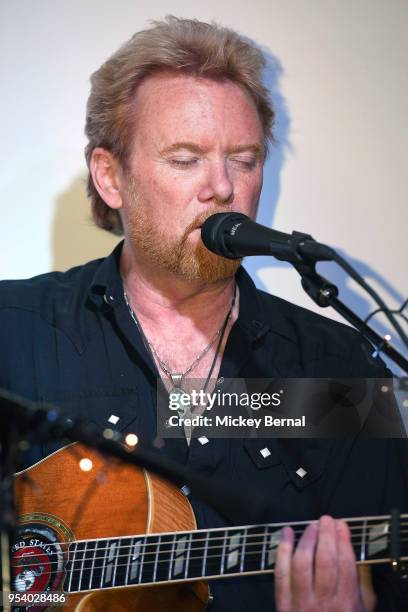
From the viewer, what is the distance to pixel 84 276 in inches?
90.5

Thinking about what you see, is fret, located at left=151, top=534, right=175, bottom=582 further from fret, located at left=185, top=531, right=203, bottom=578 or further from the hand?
the hand

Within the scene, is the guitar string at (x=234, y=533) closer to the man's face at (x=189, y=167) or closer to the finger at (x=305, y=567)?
the finger at (x=305, y=567)

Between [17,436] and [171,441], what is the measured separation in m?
0.91

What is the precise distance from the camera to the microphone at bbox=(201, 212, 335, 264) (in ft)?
4.43

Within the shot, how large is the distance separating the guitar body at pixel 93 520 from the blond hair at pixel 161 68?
86cm

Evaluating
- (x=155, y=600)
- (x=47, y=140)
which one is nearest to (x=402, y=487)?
(x=155, y=600)

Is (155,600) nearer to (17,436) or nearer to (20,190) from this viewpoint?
(17,436)

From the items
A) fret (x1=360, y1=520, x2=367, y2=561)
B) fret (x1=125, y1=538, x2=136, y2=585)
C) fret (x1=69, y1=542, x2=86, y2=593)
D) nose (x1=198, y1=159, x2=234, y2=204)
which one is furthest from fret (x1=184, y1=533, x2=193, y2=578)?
nose (x1=198, y1=159, x2=234, y2=204)

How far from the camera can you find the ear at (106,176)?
2314mm

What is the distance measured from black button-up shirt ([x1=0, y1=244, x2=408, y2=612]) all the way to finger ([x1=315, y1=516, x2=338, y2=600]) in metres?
0.32

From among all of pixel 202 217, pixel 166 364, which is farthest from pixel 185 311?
pixel 202 217

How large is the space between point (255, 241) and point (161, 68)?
0.88 m

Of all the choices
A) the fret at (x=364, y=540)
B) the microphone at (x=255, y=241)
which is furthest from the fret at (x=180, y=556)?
the microphone at (x=255, y=241)

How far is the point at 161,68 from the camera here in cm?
219
